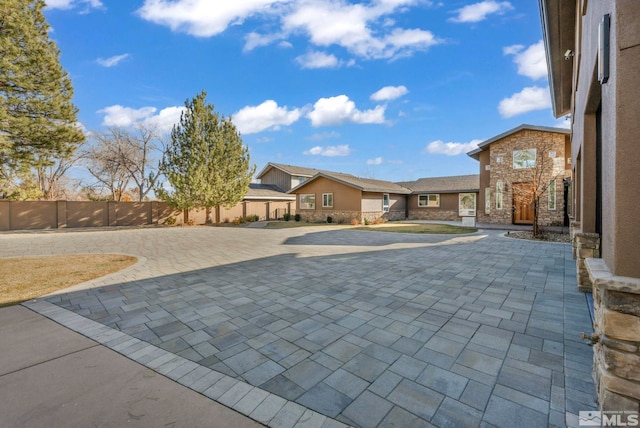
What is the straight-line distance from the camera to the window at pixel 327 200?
70.5 ft

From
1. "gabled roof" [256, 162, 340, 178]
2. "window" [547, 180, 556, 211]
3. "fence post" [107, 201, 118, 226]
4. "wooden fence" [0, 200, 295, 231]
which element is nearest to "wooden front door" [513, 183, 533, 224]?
"window" [547, 180, 556, 211]

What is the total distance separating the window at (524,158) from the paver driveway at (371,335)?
12.2 meters

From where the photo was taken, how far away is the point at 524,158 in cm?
1641

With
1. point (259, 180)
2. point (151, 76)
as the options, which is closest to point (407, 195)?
point (259, 180)

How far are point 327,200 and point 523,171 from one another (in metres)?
12.9

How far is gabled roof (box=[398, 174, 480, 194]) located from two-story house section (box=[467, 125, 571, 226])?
3780 mm

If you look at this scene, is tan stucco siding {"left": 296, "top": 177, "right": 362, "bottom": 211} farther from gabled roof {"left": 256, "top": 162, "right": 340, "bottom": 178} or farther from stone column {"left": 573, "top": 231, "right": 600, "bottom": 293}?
stone column {"left": 573, "top": 231, "right": 600, "bottom": 293}

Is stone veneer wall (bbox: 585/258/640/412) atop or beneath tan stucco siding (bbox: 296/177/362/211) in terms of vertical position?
beneath

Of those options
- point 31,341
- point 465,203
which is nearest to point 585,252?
point 31,341

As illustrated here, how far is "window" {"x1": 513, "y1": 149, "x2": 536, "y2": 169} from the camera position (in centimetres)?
1612

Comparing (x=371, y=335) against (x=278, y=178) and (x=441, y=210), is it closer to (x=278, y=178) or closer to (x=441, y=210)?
(x=441, y=210)

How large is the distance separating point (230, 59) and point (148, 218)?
12844 millimetres

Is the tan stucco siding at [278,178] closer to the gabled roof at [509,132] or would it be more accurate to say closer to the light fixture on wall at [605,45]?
the gabled roof at [509,132]

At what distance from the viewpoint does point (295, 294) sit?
4703mm
